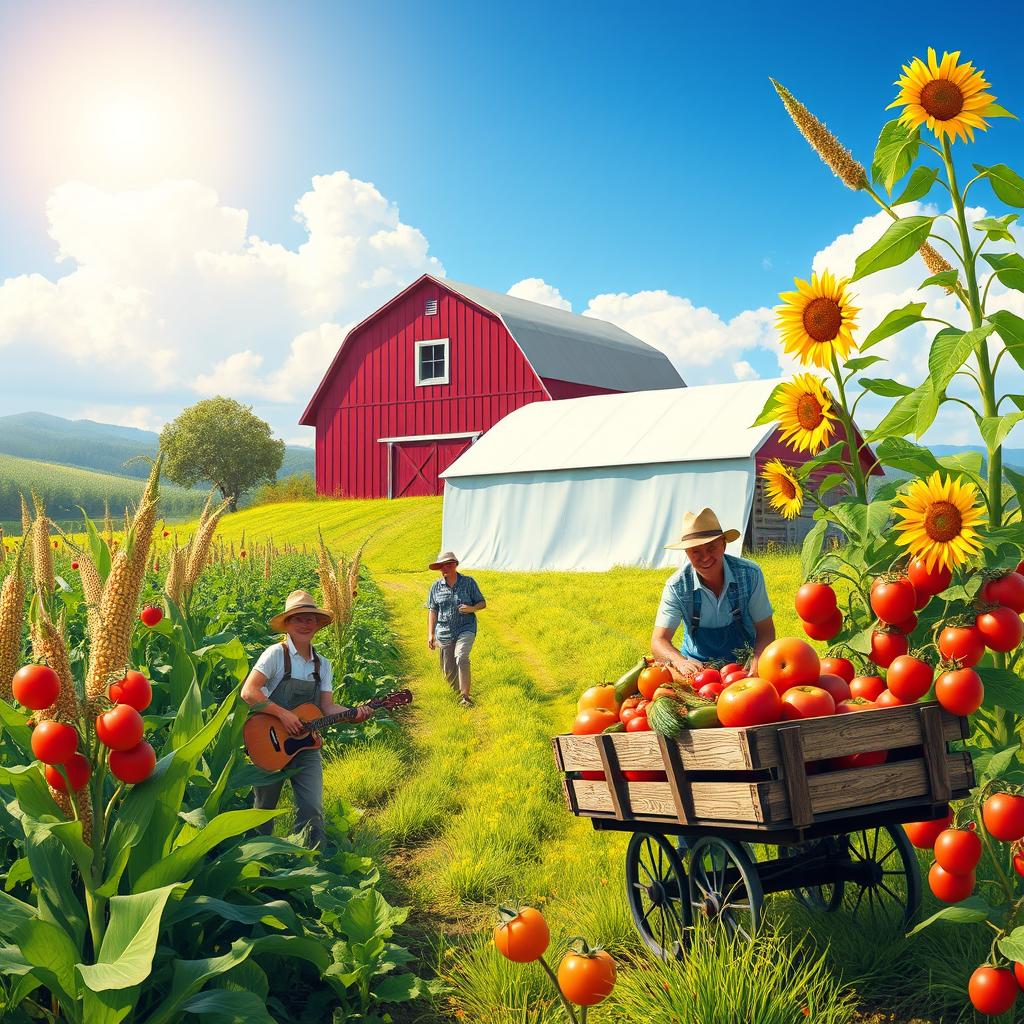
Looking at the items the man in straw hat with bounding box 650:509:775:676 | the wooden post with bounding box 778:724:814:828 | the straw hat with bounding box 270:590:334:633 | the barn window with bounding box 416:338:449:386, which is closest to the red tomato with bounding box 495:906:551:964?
the wooden post with bounding box 778:724:814:828

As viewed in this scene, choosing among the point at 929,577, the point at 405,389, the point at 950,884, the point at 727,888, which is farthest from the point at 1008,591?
the point at 405,389

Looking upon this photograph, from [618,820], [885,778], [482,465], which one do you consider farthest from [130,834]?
[482,465]

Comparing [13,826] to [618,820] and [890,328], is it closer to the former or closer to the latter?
[618,820]

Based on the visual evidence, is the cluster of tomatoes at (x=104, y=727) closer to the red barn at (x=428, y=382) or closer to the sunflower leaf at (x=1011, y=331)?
the sunflower leaf at (x=1011, y=331)

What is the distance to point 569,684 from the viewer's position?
10945 mm

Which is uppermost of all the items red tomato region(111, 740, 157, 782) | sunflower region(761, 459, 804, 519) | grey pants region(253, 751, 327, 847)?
A: sunflower region(761, 459, 804, 519)

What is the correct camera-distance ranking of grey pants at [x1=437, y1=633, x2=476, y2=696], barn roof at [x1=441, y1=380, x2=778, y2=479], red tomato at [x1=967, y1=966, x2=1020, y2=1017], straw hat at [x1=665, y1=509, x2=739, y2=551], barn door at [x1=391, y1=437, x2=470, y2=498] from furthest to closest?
barn door at [x1=391, y1=437, x2=470, y2=498]
barn roof at [x1=441, y1=380, x2=778, y2=479]
grey pants at [x1=437, y1=633, x2=476, y2=696]
straw hat at [x1=665, y1=509, x2=739, y2=551]
red tomato at [x1=967, y1=966, x2=1020, y2=1017]

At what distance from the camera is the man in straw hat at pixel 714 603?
18.2ft

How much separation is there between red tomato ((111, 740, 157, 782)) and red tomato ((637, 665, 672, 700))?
6.39 feet

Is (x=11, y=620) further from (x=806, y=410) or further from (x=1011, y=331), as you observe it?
(x=1011, y=331)

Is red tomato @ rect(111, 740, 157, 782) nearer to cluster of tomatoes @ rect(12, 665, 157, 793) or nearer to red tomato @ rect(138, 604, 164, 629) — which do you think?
cluster of tomatoes @ rect(12, 665, 157, 793)

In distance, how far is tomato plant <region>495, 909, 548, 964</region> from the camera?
3.06 m

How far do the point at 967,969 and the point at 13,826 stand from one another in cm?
360

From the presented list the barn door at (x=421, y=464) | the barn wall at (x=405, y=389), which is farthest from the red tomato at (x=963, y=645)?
the barn door at (x=421, y=464)
